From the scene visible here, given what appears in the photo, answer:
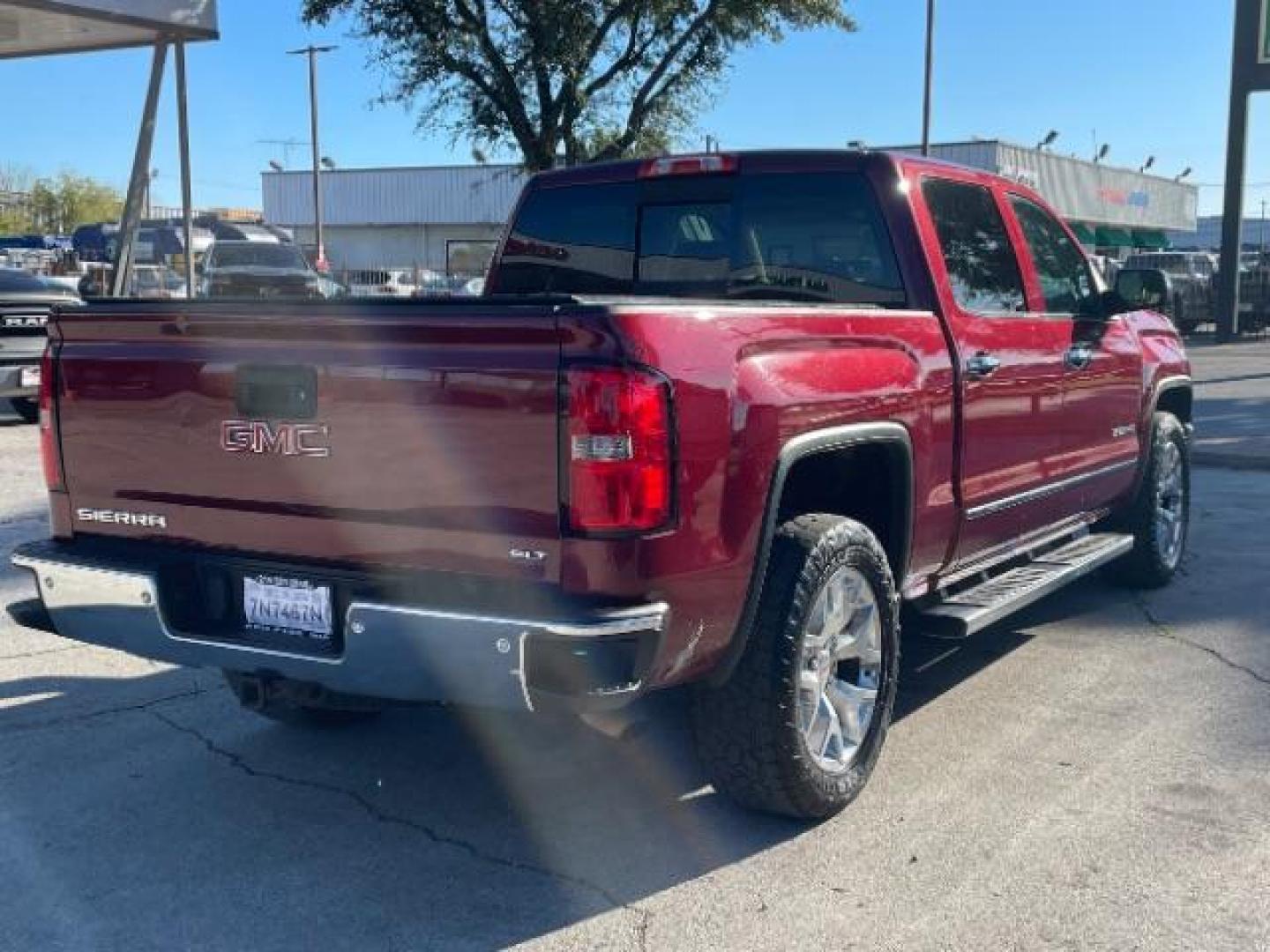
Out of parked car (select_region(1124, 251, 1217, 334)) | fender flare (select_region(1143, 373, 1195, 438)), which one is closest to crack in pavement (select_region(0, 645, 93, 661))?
fender flare (select_region(1143, 373, 1195, 438))

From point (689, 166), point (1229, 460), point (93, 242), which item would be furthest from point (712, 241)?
point (93, 242)

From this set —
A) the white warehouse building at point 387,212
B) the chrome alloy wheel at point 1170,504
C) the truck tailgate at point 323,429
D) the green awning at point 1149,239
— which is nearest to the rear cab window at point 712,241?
the truck tailgate at point 323,429

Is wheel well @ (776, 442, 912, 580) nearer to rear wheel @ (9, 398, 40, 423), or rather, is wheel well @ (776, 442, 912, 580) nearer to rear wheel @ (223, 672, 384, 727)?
rear wheel @ (223, 672, 384, 727)

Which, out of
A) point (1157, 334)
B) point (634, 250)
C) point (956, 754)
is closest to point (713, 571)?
point (956, 754)

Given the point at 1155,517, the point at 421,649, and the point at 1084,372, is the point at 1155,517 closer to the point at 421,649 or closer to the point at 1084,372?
Result: the point at 1084,372

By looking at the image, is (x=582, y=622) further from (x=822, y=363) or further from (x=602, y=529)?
(x=822, y=363)

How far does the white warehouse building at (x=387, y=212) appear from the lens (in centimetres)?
5744

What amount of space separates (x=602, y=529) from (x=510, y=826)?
1282mm

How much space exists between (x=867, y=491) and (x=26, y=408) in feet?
36.9

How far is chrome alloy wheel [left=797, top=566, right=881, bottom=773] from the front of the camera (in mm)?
3957

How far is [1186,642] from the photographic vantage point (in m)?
5.97

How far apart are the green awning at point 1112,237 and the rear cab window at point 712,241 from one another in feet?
153

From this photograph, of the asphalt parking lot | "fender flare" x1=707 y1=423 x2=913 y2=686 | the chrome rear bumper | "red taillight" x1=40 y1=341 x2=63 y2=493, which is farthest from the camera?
"red taillight" x1=40 y1=341 x2=63 y2=493

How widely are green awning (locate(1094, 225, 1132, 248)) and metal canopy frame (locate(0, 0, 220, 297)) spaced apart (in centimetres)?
3877
